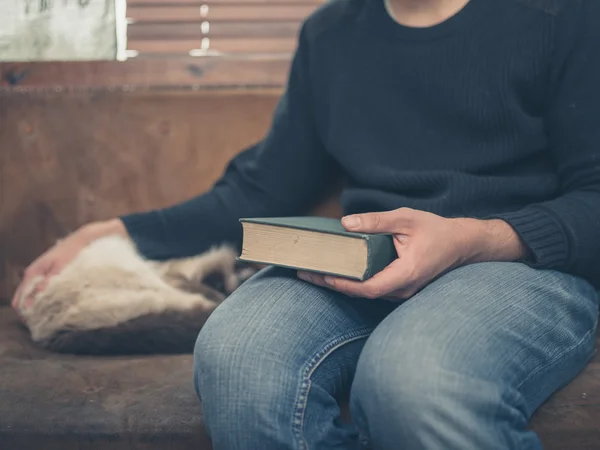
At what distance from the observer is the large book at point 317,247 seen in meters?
0.75

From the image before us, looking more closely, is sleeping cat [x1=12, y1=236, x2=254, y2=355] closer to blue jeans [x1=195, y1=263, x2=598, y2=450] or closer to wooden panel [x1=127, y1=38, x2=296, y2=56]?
blue jeans [x1=195, y1=263, x2=598, y2=450]

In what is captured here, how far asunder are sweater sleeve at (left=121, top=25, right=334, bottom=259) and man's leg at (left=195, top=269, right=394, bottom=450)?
0.33m

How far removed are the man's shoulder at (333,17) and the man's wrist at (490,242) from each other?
1.44 ft

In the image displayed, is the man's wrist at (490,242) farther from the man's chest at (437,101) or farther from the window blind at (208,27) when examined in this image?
the window blind at (208,27)

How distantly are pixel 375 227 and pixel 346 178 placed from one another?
484 millimetres

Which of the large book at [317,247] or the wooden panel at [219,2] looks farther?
the wooden panel at [219,2]

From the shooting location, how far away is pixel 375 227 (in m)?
0.77

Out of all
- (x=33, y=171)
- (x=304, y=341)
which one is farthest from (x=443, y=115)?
(x=33, y=171)

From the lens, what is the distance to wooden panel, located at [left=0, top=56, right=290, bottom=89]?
152cm

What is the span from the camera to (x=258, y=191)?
1.18 metres

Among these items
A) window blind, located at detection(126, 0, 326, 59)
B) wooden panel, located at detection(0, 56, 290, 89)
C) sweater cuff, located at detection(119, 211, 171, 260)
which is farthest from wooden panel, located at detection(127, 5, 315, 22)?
sweater cuff, located at detection(119, 211, 171, 260)

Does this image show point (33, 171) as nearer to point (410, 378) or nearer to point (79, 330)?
point (79, 330)

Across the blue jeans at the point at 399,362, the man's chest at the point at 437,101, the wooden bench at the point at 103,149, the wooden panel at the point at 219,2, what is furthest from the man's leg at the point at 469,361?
the wooden panel at the point at 219,2

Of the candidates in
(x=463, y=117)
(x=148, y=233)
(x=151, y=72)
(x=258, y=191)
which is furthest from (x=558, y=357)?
(x=151, y=72)
